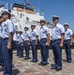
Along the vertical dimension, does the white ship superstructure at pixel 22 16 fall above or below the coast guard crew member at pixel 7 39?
above

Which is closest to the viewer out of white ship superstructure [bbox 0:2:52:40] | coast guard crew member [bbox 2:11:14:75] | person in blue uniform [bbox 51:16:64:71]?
coast guard crew member [bbox 2:11:14:75]

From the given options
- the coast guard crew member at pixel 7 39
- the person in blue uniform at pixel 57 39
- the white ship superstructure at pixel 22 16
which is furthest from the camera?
the white ship superstructure at pixel 22 16

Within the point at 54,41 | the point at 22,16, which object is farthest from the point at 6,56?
the point at 22,16

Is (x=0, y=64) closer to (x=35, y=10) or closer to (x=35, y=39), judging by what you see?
(x=35, y=39)

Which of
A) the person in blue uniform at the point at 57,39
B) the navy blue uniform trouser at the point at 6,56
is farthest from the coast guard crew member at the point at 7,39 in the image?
the person in blue uniform at the point at 57,39

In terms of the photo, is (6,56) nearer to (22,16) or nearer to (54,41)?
(54,41)

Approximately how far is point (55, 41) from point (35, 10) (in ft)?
61.3

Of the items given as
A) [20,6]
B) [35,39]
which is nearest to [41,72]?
[35,39]

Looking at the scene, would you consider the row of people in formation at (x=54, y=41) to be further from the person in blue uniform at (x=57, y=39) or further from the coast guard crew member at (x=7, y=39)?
the coast guard crew member at (x=7, y=39)

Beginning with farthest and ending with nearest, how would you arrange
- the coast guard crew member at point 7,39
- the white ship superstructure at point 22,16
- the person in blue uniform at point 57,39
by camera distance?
the white ship superstructure at point 22,16 → the person in blue uniform at point 57,39 → the coast guard crew member at point 7,39

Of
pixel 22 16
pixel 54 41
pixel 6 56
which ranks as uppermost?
pixel 22 16

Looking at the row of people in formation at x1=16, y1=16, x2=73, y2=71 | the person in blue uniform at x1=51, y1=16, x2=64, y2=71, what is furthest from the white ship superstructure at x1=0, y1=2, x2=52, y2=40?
the person in blue uniform at x1=51, y1=16, x2=64, y2=71

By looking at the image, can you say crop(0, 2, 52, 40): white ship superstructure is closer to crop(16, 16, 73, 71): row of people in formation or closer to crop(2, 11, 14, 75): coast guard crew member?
crop(16, 16, 73, 71): row of people in formation

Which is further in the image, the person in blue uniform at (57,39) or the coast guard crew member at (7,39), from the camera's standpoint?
the person in blue uniform at (57,39)
